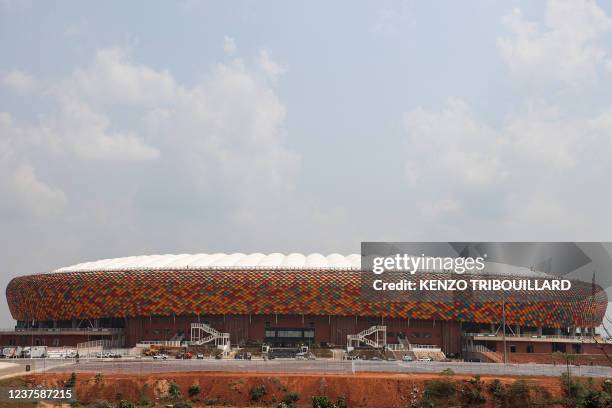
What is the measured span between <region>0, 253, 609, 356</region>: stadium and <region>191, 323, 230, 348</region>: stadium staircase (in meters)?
0.15

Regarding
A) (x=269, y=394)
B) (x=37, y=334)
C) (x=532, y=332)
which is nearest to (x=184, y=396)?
(x=269, y=394)

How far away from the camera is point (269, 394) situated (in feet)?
214

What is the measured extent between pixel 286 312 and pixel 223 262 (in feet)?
53.9

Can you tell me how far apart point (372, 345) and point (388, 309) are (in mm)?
5828

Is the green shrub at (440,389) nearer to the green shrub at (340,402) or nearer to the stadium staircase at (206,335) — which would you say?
the green shrub at (340,402)

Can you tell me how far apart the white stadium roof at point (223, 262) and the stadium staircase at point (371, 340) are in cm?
1012

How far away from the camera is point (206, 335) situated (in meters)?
107

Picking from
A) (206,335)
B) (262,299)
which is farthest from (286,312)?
(206,335)

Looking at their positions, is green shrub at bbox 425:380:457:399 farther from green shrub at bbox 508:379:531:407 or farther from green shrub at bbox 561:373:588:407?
green shrub at bbox 561:373:588:407

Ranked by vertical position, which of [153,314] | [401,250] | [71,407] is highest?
[401,250]

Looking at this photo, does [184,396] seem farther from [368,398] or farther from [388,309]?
[388,309]

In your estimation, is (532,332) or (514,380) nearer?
(514,380)

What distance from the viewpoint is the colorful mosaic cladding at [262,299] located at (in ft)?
347

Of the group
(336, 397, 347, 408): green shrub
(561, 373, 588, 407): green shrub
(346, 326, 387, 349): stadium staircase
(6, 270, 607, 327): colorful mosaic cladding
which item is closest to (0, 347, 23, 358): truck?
(6, 270, 607, 327): colorful mosaic cladding
